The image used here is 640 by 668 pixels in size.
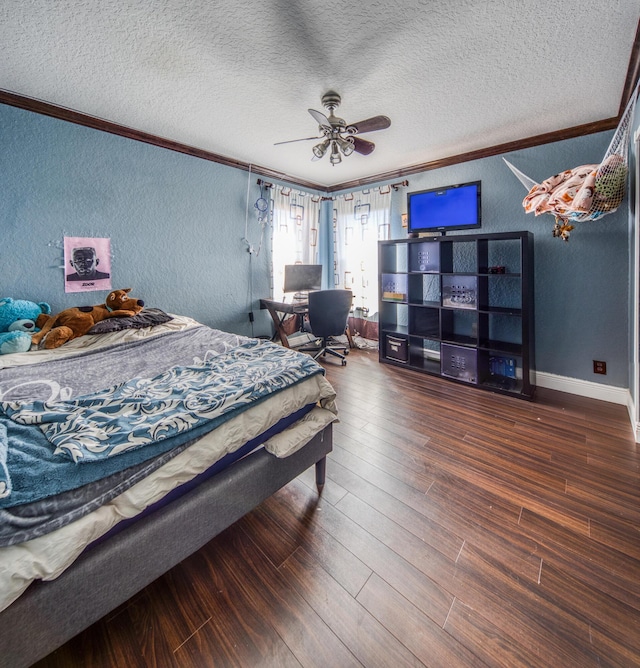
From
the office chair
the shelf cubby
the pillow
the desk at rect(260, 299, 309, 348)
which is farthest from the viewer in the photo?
the desk at rect(260, 299, 309, 348)

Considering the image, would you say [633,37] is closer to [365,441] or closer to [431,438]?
[431,438]

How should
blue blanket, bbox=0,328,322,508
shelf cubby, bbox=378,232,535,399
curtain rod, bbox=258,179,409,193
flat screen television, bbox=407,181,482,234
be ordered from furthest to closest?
1. curtain rod, bbox=258,179,409,193
2. flat screen television, bbox=407,181,482,234
3. shelf cubby, bbox=378,232,535,399
4. blue blanket, bbox=0,328,322,508

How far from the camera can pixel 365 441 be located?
228cm

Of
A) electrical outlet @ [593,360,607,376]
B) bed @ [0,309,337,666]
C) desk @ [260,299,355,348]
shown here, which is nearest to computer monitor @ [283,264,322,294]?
desk @ [260,299,355,348]

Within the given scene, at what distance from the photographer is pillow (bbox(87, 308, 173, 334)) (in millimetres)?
2398

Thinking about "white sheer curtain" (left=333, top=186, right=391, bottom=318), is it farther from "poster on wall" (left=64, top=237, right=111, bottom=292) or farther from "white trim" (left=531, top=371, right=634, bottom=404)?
"poster on wall" (left=64, top=237, right=111, bottom=292)

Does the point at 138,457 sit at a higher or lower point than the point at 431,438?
higher

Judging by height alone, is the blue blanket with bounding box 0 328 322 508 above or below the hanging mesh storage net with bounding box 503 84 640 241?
below

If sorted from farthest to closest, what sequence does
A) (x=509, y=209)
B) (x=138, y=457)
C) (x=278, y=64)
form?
(x=509, y=209), (x=278, y=64), (x=138, y=457)

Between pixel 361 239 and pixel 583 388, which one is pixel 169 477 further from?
pixel 361 239

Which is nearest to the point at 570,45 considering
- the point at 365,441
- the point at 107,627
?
the point at 365,441

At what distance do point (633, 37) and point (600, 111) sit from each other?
0.96 meters

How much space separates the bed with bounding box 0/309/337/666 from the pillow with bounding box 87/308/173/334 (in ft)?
1.73

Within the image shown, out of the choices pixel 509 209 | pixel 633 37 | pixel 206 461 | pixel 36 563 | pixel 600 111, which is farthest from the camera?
pixel 509 209
